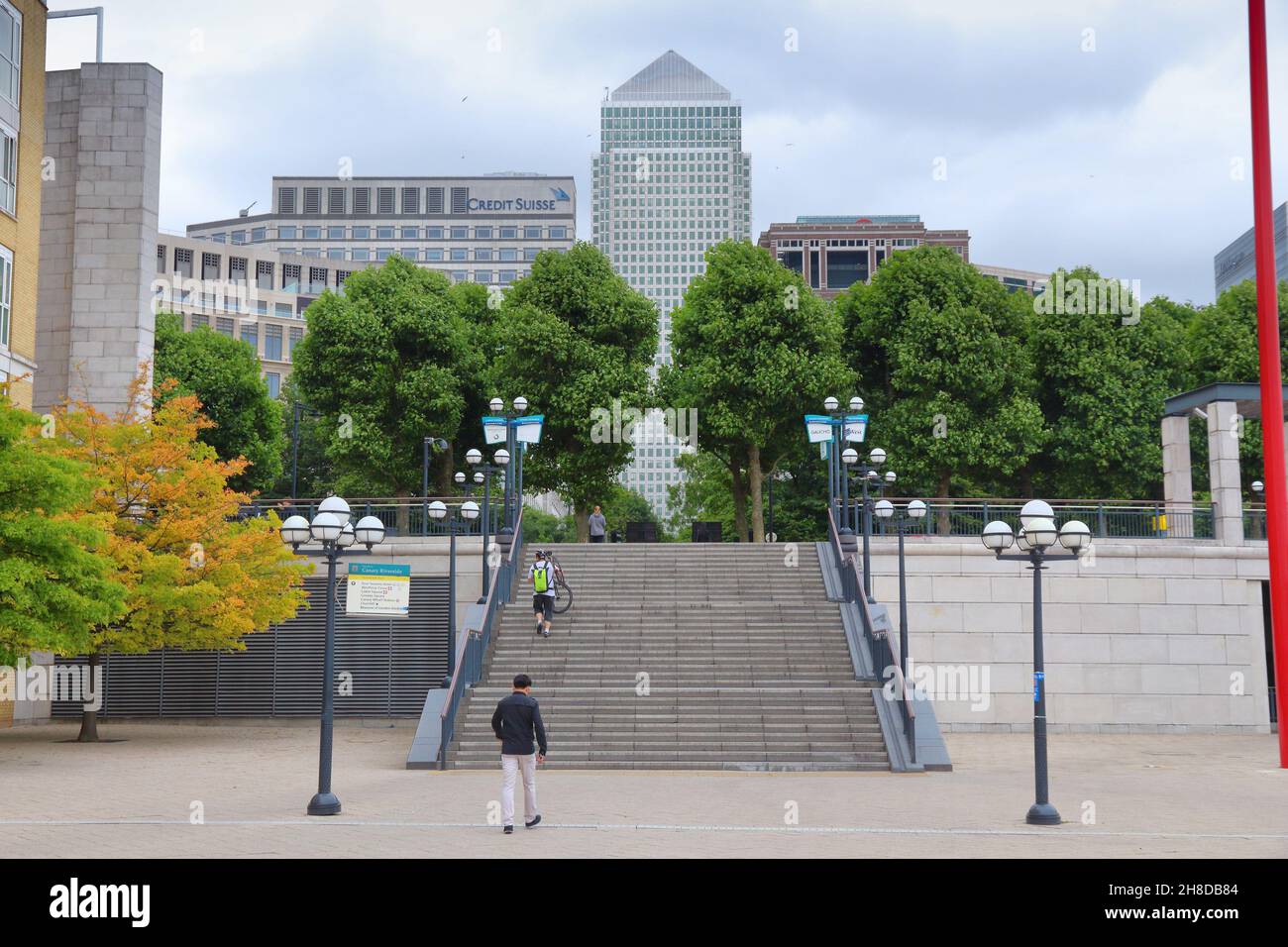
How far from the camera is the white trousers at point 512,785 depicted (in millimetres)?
13633

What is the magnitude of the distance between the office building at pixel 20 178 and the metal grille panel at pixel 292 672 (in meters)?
8.11

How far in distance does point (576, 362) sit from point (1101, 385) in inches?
711

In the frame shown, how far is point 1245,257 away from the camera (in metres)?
102

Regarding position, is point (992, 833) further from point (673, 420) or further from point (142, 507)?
point (673, 420)

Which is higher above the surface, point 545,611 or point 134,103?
point 134,103

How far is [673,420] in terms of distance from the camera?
43.8m

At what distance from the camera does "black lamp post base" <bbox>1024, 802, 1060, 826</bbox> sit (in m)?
14.4

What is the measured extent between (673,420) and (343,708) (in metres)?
16.1

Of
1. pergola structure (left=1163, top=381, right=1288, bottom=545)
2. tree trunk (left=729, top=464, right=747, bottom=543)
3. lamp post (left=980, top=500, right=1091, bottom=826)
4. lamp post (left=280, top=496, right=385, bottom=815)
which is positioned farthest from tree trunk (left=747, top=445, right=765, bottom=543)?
lamp post (left=280, top=496, right=385, bottom=815)

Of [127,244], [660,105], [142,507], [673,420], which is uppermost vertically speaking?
[660,105]

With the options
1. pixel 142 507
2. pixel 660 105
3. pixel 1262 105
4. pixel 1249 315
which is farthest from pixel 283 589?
pixel 660 105

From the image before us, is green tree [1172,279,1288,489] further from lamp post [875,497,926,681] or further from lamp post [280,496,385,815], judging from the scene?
lamp post [280,496,385,815]

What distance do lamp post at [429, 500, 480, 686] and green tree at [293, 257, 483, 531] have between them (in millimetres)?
8569

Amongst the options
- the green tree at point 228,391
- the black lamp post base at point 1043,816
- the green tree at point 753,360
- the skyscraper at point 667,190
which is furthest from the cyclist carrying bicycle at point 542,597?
the skyscraper at point 667,190
